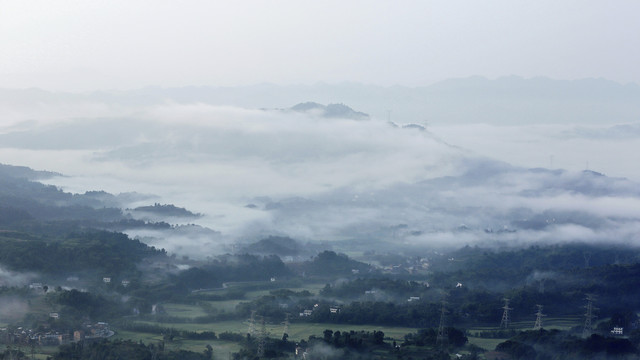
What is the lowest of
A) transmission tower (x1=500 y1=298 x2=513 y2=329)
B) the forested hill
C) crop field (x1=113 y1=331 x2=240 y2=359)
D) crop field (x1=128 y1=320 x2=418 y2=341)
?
crop field (x1=113 y1=331 x2=240 y2=359)

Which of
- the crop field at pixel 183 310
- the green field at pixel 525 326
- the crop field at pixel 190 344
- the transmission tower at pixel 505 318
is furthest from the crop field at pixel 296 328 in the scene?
the transmission tower at pixel 505 318

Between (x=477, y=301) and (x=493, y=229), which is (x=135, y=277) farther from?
(x=493, y=229)

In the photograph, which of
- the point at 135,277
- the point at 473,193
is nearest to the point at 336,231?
the point at 473,193

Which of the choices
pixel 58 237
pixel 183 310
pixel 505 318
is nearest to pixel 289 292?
pixel 183 310

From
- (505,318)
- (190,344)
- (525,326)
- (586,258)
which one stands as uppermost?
(586,258)

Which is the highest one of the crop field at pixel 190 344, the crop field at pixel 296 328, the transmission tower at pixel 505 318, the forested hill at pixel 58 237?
the forested hill at pixel 58 237

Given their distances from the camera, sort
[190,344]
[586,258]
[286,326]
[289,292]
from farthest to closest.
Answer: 1. [586,258]
2. [289,292]
3. [286,326]
4. [190,344]

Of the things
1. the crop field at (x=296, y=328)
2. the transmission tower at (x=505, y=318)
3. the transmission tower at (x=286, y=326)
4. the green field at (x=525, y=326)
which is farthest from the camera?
the transmission tower at (x=505, y=318)

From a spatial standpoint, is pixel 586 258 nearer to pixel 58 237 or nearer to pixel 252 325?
pixel 252 325

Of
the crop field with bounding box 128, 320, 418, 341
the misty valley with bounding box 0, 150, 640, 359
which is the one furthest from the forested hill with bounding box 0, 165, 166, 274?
the crop field with bounding box 128, 320, 418, 341

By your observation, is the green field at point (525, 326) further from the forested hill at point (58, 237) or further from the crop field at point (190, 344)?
the forested hill at point (58, 237)

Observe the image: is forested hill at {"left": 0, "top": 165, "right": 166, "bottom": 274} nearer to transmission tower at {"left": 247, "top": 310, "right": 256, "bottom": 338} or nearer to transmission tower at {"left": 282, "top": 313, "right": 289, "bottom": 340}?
transmission tower at {"left": 247, "top": 310, "right": 256, "bottom": 338}
